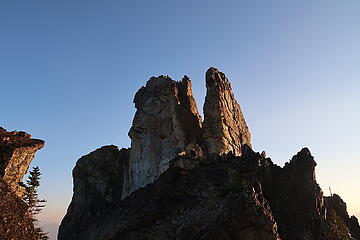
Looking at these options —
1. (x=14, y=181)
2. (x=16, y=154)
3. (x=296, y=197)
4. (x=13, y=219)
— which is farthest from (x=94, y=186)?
(x=13, y=219)

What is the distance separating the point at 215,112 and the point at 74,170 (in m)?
52.3

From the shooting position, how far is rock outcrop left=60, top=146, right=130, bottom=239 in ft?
330

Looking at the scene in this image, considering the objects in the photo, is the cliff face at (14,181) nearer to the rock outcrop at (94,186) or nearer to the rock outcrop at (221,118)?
the rock outcrop at (221,118)

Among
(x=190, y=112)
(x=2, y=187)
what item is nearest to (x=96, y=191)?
(x=190, y=112)

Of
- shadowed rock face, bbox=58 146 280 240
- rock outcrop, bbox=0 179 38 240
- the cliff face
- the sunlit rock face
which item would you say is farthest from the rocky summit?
rock outcrop, bbox=0 179 38 240

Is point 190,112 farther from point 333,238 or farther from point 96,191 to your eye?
point 333,238

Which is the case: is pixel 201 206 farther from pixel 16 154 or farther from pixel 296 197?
pixel 16 154

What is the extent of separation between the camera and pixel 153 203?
62.6 metres

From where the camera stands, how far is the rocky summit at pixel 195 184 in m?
44.6

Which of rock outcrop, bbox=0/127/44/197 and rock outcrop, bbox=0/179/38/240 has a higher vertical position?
rock outcrop, bbox=0/127/44/197

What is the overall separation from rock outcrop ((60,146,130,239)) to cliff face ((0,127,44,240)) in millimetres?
71959

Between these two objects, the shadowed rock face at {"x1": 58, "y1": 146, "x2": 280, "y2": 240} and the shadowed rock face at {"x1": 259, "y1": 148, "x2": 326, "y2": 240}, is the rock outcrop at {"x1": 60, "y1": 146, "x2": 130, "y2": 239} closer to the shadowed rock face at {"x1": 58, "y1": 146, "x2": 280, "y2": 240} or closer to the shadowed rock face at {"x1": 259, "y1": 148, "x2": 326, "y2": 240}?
the shadowed rock face at {"x1": 58, "y1": 146, "x2": 280, "y2": 240}

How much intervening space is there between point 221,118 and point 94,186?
4800cm

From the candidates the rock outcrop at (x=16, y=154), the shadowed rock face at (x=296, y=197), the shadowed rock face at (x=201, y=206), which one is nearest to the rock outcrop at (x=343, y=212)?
the shadowed rock face at (x=296, y=197)
